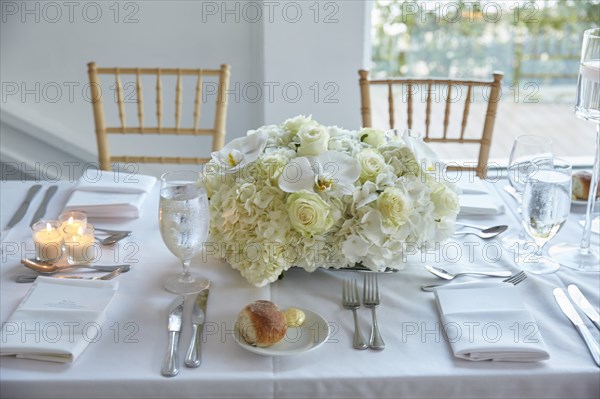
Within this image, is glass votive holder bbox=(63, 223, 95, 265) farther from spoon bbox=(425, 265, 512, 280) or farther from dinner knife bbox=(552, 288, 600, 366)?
dinner knife bbox=(552, 288, 600, 366)

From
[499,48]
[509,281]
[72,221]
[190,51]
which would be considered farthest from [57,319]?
[499,48]

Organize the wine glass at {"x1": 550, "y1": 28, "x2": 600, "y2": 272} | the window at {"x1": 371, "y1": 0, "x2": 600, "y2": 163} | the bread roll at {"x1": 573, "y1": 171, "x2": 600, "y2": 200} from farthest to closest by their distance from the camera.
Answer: the window at {"x1": 371, "y1": 0, "x2": 600, "y2": 163}, the bread roll at {"x1": 573, "y1": 171, "x2": 600, "y2": 200}, the wine glass at {"x1": 550, "y1": 28, "x2": 600, "y2": 272}

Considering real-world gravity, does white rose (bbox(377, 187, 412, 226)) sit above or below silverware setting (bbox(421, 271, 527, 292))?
above

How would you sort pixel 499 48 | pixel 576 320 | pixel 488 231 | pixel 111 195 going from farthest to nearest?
pixel 499 48, pixel 111 195, pixel 488 231, pixel 576 320

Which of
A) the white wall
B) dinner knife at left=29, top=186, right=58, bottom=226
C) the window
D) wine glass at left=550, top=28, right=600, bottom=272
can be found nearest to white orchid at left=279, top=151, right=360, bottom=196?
wine glass at left=550, top=28, right=600, bottom=272

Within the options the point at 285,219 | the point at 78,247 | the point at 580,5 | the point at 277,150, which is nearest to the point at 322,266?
the point at 285,219

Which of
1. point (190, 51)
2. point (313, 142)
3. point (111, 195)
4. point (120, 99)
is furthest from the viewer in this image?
point (190, 51)

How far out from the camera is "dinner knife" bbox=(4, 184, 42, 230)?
62.4 inches

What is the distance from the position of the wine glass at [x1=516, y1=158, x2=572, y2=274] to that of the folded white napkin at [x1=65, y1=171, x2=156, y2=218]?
789 mm

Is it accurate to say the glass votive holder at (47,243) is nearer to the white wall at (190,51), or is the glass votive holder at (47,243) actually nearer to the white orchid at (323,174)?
the white orchid at (323,174)

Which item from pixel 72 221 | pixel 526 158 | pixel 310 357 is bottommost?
pixel 310 357

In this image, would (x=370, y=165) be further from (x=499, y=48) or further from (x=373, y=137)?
(x=499, y=48)

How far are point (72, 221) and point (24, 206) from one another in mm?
252

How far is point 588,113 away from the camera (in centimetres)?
143
